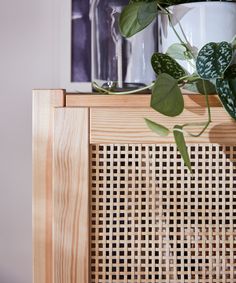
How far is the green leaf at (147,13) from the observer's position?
89cm

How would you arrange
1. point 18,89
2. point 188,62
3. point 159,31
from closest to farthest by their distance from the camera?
point 188,62
point 159,31
point 18,89

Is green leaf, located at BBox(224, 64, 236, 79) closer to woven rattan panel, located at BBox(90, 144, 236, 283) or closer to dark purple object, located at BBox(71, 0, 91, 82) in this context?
woven rattan panel, located at BBox(90, 144, 236, 283)

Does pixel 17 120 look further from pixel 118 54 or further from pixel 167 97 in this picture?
pixel 167 97

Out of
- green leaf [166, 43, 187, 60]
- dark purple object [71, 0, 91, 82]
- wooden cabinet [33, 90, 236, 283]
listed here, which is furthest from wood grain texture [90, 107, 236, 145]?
dark purple object [71, 0, 91, 82]

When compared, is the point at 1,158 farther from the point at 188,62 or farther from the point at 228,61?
the point at 228,61

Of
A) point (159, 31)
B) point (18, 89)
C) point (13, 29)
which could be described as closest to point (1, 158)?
point (18, 89)

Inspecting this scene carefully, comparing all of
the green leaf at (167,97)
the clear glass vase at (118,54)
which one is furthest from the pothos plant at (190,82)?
the clear glass vase at (118,54)

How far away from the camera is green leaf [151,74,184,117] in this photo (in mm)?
790

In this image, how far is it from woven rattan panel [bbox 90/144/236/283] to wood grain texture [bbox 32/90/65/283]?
7 cm

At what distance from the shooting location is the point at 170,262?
0.85m

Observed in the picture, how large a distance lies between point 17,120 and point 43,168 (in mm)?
636

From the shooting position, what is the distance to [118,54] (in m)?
1.01

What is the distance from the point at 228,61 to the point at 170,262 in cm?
32

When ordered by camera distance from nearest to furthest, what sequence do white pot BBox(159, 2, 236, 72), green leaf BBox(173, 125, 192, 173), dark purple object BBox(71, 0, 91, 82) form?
1. green leaf BBox(173, 125, 192, 173)
2. white pot BBox(159, 2, 236, 72)
3. dark purple object BBox(71, 0, 91, 82)
